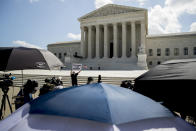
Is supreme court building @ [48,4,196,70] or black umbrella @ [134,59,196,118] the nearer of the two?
black umbrella @ [134,59,196,118]

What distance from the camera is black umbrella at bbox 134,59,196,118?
2553 mm

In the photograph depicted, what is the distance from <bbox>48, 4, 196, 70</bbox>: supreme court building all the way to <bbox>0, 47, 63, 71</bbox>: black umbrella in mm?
29800

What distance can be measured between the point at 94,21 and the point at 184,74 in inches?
1624

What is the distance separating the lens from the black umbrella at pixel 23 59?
11.8 feet

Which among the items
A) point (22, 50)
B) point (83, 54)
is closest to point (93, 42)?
point (83, 54)

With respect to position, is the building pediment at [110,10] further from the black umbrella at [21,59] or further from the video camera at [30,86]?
the video camera at [30,86]

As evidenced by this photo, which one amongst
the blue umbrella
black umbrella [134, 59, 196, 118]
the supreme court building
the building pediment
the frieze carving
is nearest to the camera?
the blue umbrella

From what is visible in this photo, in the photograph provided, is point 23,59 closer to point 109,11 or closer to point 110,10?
point 109,11

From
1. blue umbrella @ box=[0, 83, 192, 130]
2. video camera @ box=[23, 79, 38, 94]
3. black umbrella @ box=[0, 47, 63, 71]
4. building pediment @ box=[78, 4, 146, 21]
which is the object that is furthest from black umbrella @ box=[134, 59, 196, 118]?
building pediment @ box=[78, 4, 146, 21]

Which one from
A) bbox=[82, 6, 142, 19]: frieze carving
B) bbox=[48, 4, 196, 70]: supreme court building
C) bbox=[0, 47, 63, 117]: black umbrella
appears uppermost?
bbox=[82, 6, 142, 19]: frieze carving

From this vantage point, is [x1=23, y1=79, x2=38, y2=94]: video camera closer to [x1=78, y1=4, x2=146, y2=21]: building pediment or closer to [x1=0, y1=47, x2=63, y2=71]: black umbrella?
[x1=0, y1=47, x2=63, y2=71]: black umbrella

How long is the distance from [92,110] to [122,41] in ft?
127

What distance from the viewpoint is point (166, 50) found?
136 feet

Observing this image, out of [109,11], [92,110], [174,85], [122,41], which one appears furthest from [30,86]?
[109,11]
